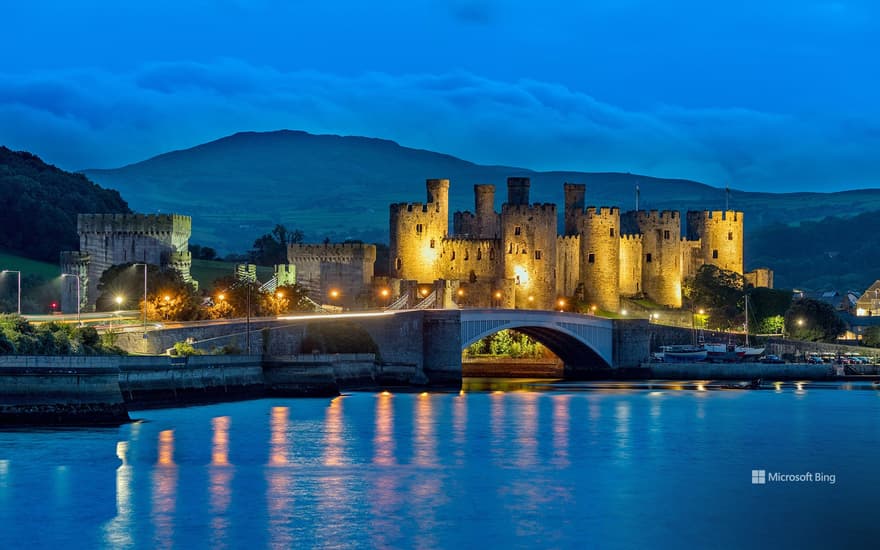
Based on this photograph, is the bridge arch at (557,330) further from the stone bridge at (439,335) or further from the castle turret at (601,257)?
the castle turret at (601,257)

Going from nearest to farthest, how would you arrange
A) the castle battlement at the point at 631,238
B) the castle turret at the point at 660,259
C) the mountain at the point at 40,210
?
the castle battlement at the point at 631,238, the castle turret at the point at 660,259, the mountain at the point at 40,210

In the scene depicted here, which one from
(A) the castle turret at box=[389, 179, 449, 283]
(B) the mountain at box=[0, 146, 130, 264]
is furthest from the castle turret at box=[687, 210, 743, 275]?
(B) the mountain at box=[0, 146, 130, 264]

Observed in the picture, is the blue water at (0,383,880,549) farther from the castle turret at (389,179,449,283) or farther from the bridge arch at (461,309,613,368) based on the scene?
the castle turret at (389,179,449,283)

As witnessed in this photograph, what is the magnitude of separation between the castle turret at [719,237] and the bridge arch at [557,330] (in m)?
25.0

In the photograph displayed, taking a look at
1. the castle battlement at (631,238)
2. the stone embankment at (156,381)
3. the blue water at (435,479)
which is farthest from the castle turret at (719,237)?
the blue water at (435,479)

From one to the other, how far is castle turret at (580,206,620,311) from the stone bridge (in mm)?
11274

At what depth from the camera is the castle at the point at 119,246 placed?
8575 centimetres

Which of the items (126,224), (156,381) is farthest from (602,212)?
(156,381)

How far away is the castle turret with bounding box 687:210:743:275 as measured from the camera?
112 metres

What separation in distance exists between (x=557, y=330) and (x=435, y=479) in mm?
37749

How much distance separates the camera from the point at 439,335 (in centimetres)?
7575

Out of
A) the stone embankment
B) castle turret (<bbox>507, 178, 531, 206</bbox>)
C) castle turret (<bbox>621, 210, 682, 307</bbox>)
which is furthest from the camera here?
castle turret (<bbox>621, 210, 682, 307</bbox>)

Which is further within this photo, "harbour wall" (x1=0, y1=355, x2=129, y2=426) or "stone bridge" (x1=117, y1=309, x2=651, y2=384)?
"stone bridge" (x1=117, y1=309, x2=651, y2=384)

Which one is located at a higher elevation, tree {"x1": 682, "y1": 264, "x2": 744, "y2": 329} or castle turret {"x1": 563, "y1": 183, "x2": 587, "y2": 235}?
castle turret {"x1": 563, "y1": 183, "x2": 587, "y2": 235}
